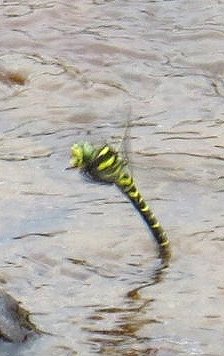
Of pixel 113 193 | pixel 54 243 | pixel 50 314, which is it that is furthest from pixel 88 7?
pixel 50 314

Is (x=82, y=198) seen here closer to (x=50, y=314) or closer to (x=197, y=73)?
(x=50, y=314)

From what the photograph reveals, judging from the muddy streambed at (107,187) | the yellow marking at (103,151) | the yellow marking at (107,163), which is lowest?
the muddy streambed at (107,187)

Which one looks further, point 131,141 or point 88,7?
point 88,7

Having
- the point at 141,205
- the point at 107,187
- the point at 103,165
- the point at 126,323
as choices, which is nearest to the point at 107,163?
the point at 103,165

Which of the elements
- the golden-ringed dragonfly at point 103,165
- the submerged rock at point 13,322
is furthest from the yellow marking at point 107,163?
the submerged rock at point 13,322

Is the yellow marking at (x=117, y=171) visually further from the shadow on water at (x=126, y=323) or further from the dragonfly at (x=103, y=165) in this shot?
the shadow on water at (x=126, y=323)

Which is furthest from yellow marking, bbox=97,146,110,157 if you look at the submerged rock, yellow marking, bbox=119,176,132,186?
the submerged rock
